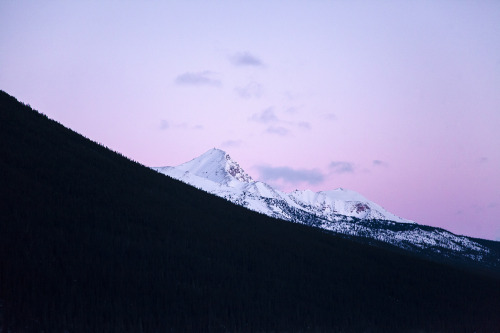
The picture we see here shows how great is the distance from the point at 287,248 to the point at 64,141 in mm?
30722

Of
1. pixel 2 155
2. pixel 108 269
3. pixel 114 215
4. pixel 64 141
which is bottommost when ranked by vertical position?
pixel 108 269

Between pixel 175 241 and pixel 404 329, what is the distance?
21691 millimetres

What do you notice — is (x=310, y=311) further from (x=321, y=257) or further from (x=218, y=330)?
(x=321, y=257)

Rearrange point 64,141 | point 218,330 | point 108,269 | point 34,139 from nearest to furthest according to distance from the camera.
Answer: point 218,330
point 108,269
point 34,139
point 64,141

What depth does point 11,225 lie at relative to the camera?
34844mm

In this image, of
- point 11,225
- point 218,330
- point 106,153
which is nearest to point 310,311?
point 218,330

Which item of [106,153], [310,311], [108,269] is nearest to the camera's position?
[108,269]

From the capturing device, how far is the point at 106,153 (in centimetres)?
7606

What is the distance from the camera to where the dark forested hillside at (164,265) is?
30281 mm

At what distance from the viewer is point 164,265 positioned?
4106 cm

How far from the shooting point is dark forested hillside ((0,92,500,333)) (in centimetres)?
3028

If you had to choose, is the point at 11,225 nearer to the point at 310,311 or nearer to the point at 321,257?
the point at 310,311

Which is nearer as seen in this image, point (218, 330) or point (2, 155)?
point (218, 330)

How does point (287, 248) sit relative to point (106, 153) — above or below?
below
